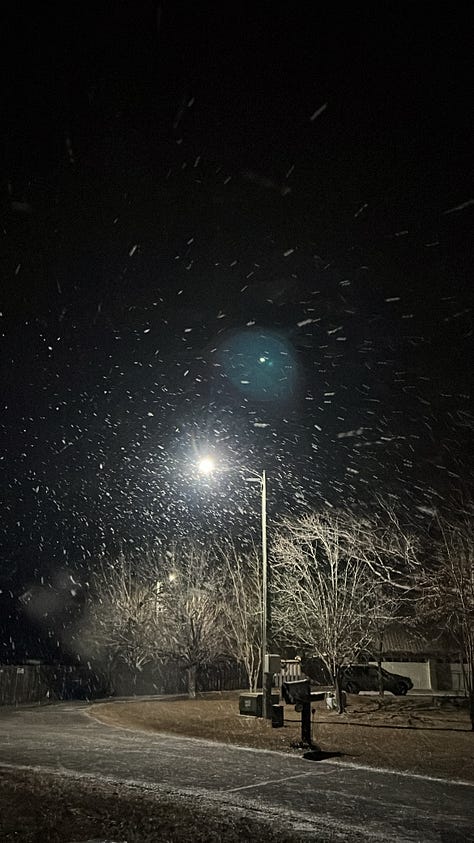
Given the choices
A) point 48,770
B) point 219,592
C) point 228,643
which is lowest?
point 48,770

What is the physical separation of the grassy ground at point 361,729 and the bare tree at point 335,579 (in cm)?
235

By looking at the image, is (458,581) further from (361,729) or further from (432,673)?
(432,673)

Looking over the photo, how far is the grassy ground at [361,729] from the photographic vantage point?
13.2 m

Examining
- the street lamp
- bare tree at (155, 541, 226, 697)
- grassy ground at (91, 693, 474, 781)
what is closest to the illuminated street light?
the street lamp

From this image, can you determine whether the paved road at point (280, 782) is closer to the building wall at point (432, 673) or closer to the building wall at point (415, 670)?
the building wall at point (432, 673)

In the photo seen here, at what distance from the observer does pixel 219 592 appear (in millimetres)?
34656

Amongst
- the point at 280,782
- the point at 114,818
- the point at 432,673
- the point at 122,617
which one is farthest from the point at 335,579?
the point at 432,673

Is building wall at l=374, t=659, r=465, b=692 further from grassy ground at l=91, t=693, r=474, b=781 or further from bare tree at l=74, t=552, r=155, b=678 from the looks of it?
bare tree at l=74, t=552, r=155, b=678

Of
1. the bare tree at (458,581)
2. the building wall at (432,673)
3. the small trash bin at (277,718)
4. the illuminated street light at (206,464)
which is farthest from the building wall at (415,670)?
the illuminated street light at (206,464)

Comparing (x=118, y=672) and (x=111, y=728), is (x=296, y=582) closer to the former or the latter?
(x=111, y=728)

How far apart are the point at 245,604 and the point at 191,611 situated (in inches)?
152

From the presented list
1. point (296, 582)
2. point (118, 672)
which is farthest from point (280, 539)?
point (118, 672)

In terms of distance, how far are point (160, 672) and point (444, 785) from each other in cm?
3208

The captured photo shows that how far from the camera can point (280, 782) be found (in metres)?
10.6
